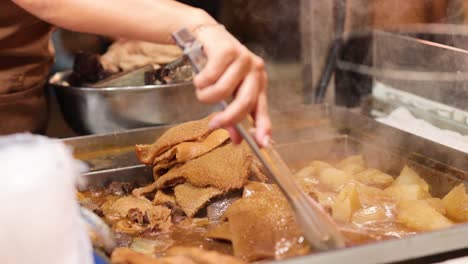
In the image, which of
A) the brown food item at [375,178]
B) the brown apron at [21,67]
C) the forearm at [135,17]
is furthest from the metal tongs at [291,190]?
the brown apron at [21,67]

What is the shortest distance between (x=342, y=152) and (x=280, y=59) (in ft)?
3.67

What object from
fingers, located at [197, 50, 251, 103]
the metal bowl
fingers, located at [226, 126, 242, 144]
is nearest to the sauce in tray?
fingers, located at [226, 126, 242, 144]

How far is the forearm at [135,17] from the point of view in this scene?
1490mm

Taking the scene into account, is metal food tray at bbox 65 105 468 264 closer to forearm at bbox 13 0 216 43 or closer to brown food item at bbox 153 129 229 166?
brown food item at bbox 153 129 229 166

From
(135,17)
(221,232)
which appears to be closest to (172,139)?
(221,232)

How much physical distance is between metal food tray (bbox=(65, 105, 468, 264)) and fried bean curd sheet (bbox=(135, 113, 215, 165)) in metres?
0.11

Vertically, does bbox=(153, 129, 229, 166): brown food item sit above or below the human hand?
below

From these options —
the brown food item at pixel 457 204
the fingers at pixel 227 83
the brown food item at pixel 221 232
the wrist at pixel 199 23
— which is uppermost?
the wrist at pixel 199 23

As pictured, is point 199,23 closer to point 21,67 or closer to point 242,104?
point 242,104

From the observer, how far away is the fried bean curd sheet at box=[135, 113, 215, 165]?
6.57ft

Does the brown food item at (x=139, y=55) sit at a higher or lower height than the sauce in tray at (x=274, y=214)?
higher

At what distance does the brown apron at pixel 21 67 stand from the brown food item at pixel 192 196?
2.52 ft

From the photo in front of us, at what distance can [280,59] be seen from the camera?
3.40m

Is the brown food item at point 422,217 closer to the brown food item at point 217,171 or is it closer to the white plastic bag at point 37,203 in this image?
the brown food item at point 217,171
